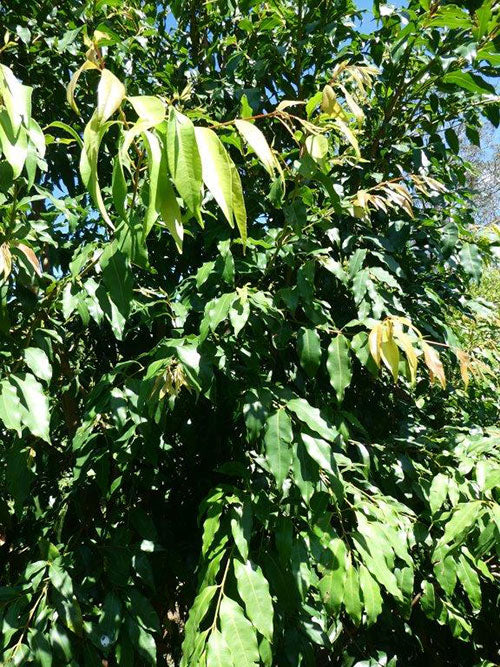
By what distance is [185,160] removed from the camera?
523 mm

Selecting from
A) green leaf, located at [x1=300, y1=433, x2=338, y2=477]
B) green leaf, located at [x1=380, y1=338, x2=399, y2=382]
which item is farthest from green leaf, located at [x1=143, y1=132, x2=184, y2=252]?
green leaf, located at [x1=300, y1=433, x2=338, y2=477]

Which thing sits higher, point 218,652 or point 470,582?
point 218,652

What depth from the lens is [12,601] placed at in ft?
4.28

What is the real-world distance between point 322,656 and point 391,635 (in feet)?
0.88

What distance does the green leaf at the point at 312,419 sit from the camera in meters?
1.15

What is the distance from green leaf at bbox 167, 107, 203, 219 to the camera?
1.68 feet

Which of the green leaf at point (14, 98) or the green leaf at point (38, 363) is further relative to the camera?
the green leaf at point (38, 363)

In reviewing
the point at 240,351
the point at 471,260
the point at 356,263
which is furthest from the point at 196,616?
the point at 471,260

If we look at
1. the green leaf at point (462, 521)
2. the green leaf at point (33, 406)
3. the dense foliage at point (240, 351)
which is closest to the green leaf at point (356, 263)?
the dense foliage at point (240, 351)

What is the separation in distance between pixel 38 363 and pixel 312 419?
619mm

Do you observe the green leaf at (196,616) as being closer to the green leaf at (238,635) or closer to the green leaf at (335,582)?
the green leaf at (238,635)

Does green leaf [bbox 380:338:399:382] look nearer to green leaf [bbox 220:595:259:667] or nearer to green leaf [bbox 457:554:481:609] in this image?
green leaf [bbox 220:595:259:667]

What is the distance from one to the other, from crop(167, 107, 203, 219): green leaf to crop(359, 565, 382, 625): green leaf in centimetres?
96

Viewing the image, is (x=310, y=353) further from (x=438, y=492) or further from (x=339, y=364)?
(x=438, y=492)
